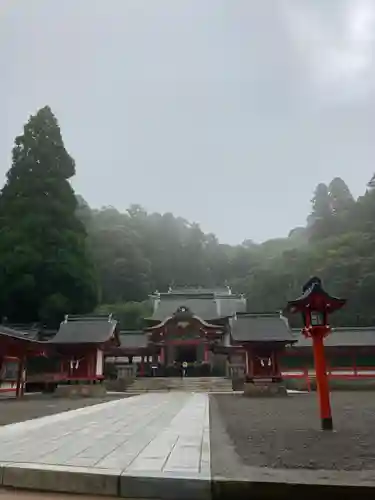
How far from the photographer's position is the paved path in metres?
4.89

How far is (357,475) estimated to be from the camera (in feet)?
14.7

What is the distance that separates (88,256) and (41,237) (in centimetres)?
467

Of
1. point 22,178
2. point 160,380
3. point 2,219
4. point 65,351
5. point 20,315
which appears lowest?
point 160,380

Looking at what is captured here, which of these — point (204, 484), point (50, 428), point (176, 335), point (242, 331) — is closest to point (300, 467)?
point (204, 484)

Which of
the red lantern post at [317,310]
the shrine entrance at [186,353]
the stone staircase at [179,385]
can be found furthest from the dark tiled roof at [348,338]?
the red lantern post at [317,310]

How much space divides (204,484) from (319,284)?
630 centimetres

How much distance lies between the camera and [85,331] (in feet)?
105

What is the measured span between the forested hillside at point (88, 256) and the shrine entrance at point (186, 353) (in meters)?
9.35

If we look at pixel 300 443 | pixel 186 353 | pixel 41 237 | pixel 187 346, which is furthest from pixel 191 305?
pixel 300 443

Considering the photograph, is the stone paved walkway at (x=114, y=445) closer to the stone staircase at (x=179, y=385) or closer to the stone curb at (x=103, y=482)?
the stone curb at (x=103, y=482)

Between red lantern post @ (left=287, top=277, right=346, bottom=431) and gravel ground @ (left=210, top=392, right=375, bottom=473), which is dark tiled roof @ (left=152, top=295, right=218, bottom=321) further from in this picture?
red lantern post @ (left=287, top=277, right=346, bottom=431)

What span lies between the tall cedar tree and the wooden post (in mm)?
33359

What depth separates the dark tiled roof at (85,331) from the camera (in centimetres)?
3039

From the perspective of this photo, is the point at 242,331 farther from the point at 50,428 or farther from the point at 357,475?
the point at 357,475
